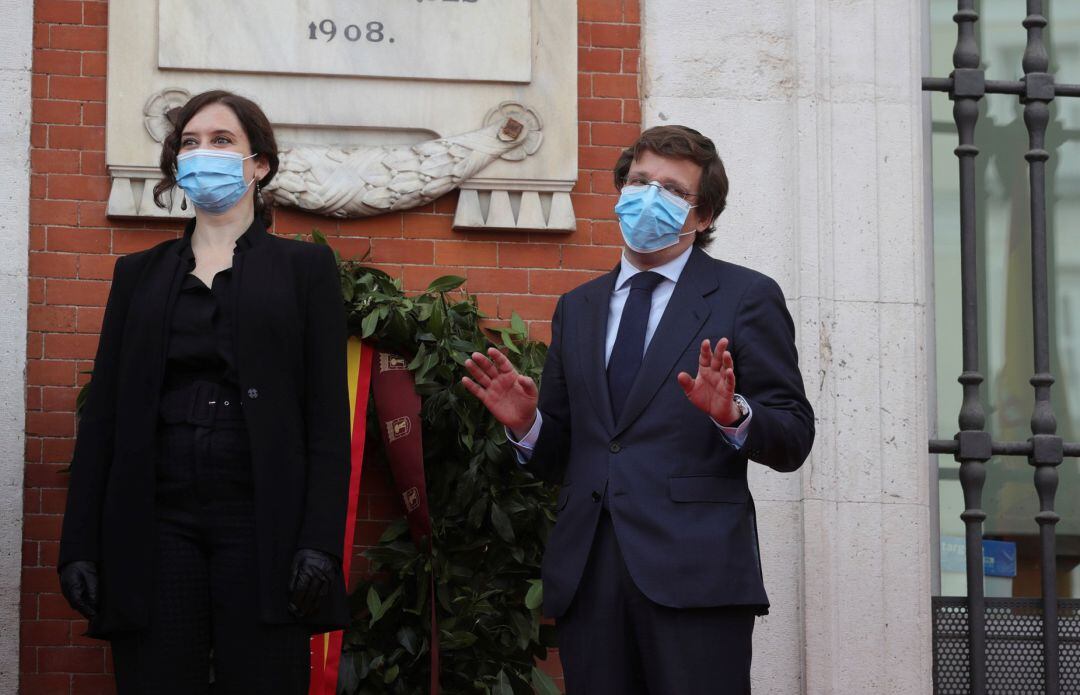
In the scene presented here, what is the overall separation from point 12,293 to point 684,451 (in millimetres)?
2863

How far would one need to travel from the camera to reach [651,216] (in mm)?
4027

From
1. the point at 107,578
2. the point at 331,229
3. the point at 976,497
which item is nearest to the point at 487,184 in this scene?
the point at 331,229

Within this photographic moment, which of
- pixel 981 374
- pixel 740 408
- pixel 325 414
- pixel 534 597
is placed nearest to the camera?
pixel 740 408

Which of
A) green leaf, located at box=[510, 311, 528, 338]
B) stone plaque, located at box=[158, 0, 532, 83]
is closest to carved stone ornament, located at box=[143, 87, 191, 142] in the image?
stone plaque, located at box=[158, 0, 532, 83]

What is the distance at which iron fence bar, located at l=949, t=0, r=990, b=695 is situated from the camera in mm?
6035

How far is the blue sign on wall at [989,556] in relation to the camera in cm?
625

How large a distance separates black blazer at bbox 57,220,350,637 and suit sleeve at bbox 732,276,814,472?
3.26 feet

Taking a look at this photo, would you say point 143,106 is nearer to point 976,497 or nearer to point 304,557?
point 304,557

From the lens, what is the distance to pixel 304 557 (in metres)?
3.73

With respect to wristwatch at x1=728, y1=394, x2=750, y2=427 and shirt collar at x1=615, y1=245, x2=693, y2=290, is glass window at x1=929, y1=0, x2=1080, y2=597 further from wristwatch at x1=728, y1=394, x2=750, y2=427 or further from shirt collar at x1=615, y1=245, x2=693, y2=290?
wristwatch at x1=728, y1=394, x2=750, y2=427

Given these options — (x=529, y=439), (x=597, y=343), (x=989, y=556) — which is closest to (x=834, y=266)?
(x=989, y=556)

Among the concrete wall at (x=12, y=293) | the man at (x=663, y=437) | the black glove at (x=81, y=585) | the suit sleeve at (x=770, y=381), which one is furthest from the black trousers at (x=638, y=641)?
the concrete wall at (x=12, y=293)

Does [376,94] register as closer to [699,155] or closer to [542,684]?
[699,155]

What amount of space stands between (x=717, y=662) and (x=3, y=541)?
2.84 m
